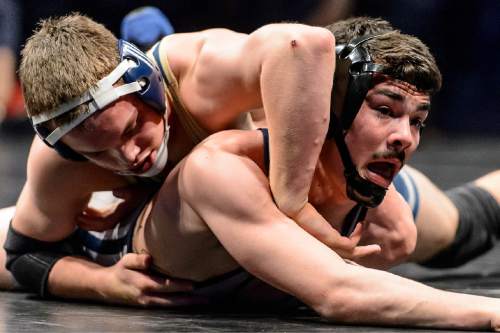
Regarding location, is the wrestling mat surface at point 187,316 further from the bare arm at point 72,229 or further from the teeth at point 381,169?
the teeth at point 381,169

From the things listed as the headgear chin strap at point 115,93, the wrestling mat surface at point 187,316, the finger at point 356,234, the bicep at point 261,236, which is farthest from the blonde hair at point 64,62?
the finger at point 356,234

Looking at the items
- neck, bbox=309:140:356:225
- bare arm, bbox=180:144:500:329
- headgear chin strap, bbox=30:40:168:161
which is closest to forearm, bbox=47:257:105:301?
headgear chin strap, bbox=30:40:168:161

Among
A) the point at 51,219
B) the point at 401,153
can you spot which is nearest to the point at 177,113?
the point at 51,219

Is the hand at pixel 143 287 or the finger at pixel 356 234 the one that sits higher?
the finger at pixel 356 234

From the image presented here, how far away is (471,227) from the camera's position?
4.04 metres

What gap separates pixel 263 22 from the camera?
8.82 metres

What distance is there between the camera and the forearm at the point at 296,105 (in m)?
2.76

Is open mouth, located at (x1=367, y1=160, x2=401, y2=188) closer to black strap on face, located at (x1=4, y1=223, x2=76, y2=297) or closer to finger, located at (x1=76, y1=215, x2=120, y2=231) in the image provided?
finger, located at (x1=76, y1=215, x2=120, y2=231)

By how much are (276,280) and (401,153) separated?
16.6 inches

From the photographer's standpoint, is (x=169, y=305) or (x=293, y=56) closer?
(x=293, y=56)

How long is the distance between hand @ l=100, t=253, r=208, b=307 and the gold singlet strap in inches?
13.4

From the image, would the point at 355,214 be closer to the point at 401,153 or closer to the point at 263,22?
the point at 401,153

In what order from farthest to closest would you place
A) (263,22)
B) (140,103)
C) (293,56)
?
(263,22)
(140,103)
(293,56)

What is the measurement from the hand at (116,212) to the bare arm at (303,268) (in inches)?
19.6
